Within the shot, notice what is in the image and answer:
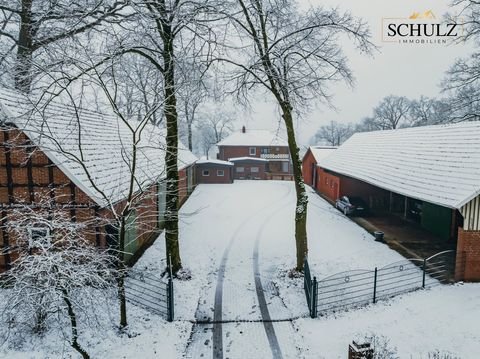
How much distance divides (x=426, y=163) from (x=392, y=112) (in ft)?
219

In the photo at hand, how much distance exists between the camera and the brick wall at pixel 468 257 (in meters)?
11.9

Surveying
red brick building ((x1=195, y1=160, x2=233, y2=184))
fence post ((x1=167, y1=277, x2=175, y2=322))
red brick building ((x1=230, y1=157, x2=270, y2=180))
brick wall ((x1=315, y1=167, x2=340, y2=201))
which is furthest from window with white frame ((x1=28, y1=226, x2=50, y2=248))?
red brick building ((x1=230, y1=157, x2=270, y2=180))

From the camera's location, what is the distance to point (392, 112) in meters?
76.9

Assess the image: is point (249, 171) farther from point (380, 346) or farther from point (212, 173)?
point (380, 346)

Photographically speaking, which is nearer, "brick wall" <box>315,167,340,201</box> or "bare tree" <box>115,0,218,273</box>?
"bare tree" <box>115,0,218,273</box>

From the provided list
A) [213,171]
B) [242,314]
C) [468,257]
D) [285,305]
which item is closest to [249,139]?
[213,171]

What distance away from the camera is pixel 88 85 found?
342 inches

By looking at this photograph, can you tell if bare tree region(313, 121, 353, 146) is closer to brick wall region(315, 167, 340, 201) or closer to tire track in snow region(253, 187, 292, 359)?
brick wall region(315, 167, 340, 201)

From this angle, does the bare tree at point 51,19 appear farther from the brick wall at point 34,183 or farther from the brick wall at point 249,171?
the brick wall at point 249,171

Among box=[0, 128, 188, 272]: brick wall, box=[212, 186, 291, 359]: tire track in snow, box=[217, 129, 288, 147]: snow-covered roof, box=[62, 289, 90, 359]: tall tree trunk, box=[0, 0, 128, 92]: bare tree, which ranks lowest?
box=[212, 186, 291, 359]: tire track in snow

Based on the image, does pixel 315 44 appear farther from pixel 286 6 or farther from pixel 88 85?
pixel 88 85

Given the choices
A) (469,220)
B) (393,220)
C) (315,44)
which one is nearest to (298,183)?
(315,44)

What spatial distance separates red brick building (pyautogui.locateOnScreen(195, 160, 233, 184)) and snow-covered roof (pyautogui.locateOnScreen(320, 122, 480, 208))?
54.2 ft

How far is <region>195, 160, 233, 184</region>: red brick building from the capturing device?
4122 cm
